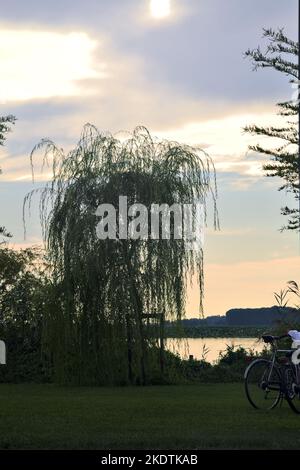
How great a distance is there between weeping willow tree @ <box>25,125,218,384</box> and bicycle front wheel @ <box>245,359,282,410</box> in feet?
24.1

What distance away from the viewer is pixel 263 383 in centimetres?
1477

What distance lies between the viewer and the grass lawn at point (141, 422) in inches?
432

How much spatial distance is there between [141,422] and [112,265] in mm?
9870

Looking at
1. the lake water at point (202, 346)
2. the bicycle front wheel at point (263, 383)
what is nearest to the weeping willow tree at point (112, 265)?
the lake water at point (202, 346)

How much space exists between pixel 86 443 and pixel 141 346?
1228cm

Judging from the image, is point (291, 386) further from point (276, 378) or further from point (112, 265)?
point (112, 265)

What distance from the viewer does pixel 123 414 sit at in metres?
14.3

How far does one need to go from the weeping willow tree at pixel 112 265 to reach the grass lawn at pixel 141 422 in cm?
343

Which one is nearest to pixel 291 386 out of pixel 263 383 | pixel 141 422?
pixel 263 383

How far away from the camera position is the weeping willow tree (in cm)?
2269

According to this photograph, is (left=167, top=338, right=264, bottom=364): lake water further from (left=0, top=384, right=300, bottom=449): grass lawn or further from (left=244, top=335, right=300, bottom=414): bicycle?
(left=244, top=335, right=300, bottom=414): bicycle

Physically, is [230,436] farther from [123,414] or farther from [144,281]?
[144,281]

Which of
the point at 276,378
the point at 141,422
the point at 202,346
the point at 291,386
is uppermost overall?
the point at 202,346
